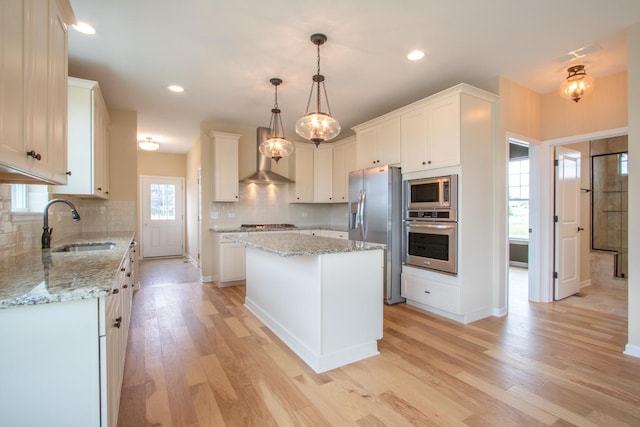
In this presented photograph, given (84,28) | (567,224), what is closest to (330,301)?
(84,28)

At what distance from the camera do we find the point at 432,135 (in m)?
3.49

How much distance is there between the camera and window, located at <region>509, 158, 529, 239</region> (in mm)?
→ 6691

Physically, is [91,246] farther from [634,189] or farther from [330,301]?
[634,189]

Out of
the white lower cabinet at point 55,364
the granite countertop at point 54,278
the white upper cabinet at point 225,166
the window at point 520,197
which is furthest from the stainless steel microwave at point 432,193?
the window at point 520,197

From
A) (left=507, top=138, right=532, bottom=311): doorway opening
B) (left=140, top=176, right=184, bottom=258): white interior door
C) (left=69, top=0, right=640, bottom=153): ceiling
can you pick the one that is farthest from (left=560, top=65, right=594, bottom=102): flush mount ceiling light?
(left=140, top=176, right=184, bottom=258): white interior door

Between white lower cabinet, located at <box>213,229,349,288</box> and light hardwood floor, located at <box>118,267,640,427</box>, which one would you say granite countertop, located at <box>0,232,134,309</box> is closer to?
light hardwood floor, located at <box>118,267,640,427</box>

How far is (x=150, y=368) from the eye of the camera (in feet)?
7.76

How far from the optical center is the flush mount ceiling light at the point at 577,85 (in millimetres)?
3031

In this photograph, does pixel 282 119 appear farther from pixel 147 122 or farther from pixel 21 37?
pixel 21 37

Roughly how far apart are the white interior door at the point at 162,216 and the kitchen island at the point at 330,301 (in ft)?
20.0

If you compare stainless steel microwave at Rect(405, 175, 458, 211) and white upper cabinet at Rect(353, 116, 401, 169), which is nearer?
stainless steel microwave at Rect(405, 175, 458, 211)

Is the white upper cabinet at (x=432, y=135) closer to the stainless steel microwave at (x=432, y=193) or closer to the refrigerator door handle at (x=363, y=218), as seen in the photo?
the stainless steel microwave at (x=432, y=193)

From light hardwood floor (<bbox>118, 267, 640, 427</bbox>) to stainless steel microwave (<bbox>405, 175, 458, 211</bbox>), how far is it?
50.1 inches

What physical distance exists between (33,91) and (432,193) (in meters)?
3.35
